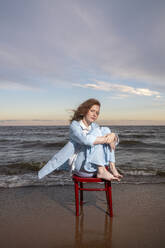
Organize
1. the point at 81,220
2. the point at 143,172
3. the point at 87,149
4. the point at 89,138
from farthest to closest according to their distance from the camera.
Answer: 1. the point at 143,172
2. the point at 81,220
3. the point at 87,149
4. the point at 89,138

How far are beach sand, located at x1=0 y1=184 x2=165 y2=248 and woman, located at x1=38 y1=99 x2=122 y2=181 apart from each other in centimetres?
65

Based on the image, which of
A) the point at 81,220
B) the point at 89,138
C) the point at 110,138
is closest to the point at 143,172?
the point at 81,220

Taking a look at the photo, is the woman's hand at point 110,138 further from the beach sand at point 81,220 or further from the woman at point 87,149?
the beach sand at point 81,220

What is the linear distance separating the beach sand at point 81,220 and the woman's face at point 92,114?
Result: 1429 millimetres

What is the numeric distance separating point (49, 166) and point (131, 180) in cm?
272

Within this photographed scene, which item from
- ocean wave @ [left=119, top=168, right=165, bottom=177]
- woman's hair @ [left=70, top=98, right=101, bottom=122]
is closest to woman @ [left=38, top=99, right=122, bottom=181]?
woman's hair @ [left=70, top=98, right=101, bottom=122]

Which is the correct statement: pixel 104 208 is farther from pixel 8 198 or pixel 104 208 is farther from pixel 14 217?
pixel 8 198

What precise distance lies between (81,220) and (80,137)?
122 centimetres

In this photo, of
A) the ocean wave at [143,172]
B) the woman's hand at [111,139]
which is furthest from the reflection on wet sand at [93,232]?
the ocean wave at [143,172]

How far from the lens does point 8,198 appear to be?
3.44 m

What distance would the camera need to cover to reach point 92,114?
9.01 feet

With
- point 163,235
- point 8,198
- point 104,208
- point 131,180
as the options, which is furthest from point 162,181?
point 8,198

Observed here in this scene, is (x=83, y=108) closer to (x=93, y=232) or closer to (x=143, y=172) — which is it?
(x=93, y=232)

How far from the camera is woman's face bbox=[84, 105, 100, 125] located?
2.74m
